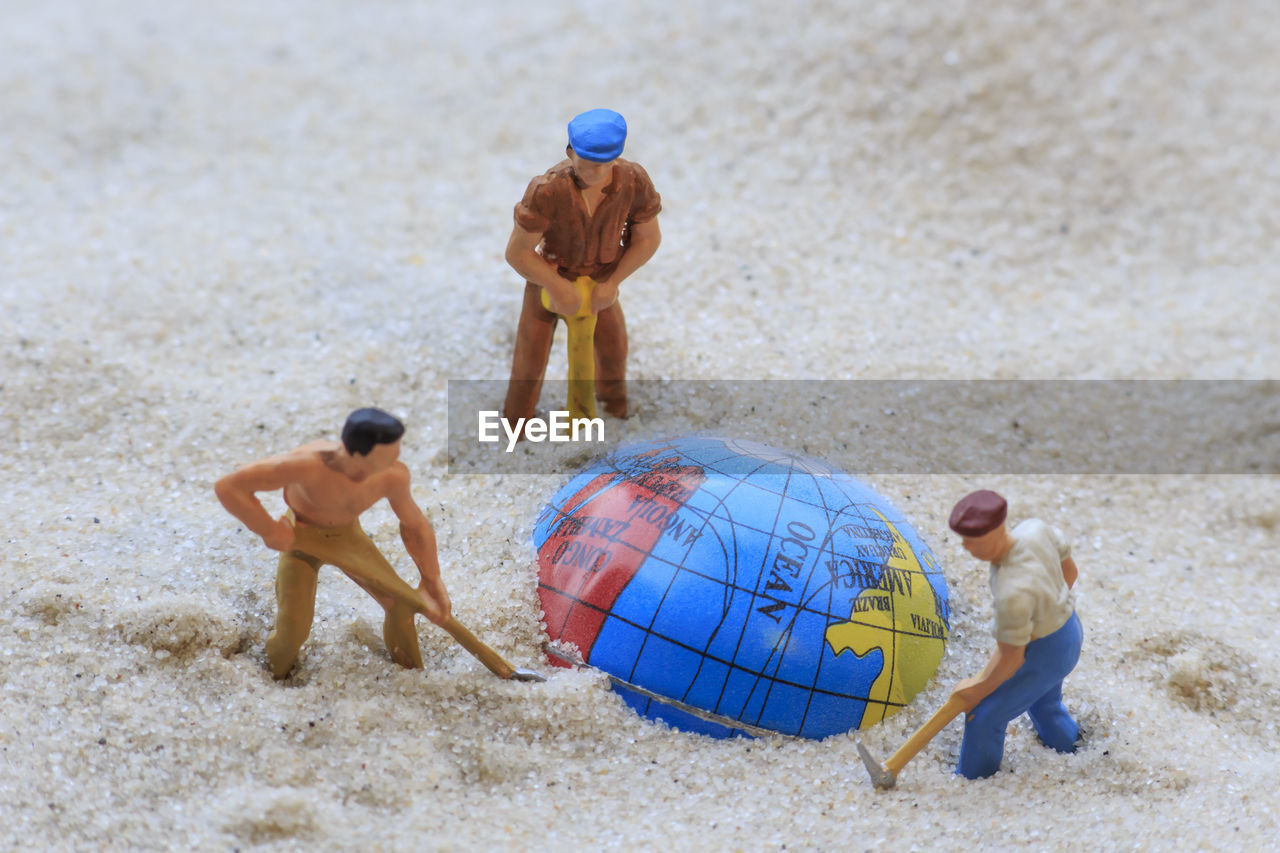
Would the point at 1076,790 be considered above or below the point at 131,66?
below

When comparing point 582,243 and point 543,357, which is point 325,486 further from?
point 543,357

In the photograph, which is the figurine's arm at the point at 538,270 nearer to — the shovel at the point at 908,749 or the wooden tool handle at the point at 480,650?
the wooden tool handle at the point at 480,650

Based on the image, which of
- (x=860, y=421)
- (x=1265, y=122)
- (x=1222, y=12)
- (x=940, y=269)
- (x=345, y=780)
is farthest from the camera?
(x=1222, y=12)

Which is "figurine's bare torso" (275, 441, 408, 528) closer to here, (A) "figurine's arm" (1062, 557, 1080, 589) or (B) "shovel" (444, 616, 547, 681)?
(B) "shovel" (444, 616, 547, 681)

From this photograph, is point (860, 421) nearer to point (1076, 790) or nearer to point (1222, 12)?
point (1076, 790)

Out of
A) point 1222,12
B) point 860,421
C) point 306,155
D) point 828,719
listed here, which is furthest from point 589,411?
point 1222,12

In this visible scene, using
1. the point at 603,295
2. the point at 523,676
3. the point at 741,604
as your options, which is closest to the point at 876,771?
the point at 741,604

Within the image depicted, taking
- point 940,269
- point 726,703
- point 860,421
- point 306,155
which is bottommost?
point 726,703
